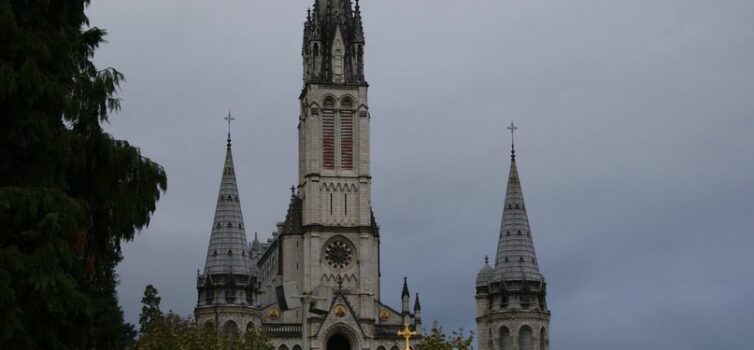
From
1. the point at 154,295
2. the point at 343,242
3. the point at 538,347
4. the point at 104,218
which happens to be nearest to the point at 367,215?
the point at 343,242

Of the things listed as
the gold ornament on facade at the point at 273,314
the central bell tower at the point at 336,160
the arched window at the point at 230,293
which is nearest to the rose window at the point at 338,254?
the central bell tower at the point at 336,160

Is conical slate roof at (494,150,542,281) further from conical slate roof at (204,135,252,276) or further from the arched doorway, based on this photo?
conical slate roof at (204,135,252,276)

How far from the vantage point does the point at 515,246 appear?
332 ft

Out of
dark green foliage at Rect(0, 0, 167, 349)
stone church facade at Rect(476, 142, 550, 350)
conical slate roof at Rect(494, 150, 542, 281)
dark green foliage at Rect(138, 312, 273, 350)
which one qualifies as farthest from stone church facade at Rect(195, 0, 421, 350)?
dark green foliage at Rect(0, 0, 167, 349)

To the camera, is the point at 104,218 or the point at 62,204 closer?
the point at 62,204

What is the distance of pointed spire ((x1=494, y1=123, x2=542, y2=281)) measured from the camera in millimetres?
100250

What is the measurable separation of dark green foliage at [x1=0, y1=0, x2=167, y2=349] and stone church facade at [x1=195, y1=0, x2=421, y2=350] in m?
71.8

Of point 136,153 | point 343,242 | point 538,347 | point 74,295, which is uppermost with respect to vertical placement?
point 343,242

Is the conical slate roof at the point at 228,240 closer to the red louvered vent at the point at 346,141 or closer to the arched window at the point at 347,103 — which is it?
the red louvered vent at the point at 346,141

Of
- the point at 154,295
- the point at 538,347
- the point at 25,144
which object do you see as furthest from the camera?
the point at 538,347

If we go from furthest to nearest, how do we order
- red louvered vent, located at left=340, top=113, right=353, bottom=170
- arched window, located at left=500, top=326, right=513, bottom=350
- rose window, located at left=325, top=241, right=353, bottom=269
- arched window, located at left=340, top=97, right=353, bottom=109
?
arched window, located at left=340, top=97, right=353, bottom=109
red louvered vent, located at left=340, top=113, right=353, bottom=170
rose window, located at left=325, top=241, right=353, bottom=269
arched window, located at left=500, top=326, right=513, bottom=350

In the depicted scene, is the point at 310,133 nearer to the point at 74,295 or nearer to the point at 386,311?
the point at 386,311

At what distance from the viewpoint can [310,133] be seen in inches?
4171

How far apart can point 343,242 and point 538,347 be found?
55.4 ft
